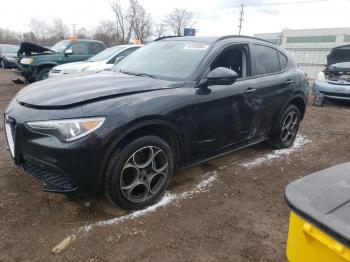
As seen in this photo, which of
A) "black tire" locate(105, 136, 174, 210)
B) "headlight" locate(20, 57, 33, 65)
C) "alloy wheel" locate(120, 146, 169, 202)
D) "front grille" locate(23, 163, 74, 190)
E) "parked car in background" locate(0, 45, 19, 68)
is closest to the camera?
"front grille" locate(23, 163, 74, 190)

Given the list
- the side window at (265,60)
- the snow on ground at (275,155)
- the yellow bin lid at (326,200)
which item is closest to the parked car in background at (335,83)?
the snow on ground at (275,155)

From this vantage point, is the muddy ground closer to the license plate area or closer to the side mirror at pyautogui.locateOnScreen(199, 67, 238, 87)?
the license plate area

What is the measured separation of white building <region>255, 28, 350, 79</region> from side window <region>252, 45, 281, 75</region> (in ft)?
60.4

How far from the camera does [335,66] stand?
A: 28.3ft

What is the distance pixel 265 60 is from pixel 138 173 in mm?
2495

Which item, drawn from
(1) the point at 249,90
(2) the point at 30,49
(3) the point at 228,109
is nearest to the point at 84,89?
(3) the point at 228,109

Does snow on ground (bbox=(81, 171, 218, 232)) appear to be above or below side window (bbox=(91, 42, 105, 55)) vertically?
below

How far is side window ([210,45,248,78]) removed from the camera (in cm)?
369

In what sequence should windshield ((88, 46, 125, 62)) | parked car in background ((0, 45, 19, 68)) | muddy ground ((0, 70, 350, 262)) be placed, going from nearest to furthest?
muddy ground ((0, 70, 350, 262))
windshield ((88, 46, 125, 62))
parked car in background ((0, 45, 19, 68))

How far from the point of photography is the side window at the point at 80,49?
411 inches

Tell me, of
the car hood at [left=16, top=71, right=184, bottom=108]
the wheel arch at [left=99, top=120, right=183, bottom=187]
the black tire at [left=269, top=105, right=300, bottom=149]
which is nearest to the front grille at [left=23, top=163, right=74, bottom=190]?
the wheel arch at [left=99, top=120, right=183, bottom=187]

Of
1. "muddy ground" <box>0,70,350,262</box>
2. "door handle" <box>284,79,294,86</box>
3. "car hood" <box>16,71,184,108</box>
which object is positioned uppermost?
"car hood" <box>16,71,184,108</box>

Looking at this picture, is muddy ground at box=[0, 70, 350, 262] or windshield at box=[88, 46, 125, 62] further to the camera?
windshield at box=[88, 46, 125, 62]

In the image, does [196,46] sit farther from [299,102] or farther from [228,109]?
[299,102]
